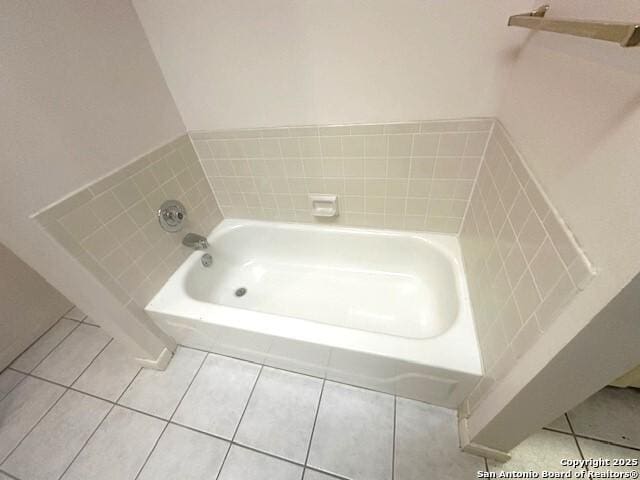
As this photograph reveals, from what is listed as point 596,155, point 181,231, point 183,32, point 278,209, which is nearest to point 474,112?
point 596,155

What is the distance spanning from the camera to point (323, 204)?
1.38 metres

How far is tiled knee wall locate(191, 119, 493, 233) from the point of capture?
3.46 ft

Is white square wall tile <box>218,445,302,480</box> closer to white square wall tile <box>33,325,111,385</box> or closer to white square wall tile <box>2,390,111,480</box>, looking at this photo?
white square wall tile <box>2,390,111,480</box>

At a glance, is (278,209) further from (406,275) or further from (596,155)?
(596,155)

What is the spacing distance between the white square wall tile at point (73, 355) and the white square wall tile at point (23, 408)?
0.15 ft

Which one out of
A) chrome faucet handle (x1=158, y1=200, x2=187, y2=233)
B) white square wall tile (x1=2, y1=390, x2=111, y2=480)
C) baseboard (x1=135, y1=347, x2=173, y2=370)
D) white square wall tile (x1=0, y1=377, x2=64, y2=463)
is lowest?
white square wall tile (x1=0, y1=377, x2=64, y2=463)

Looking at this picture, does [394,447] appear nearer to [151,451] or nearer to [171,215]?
[151,451]

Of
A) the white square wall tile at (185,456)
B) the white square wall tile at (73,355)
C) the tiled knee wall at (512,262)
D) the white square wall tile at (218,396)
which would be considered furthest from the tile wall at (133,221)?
the tiled knee wall at (512,262)

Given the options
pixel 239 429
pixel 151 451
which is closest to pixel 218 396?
pixel 239 429

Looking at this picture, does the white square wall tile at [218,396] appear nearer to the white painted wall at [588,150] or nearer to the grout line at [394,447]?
the grout line at [394,447]

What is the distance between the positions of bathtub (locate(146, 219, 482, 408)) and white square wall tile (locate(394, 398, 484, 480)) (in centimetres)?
5

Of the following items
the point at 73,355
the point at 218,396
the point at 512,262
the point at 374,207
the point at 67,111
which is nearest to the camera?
the point at 512,262

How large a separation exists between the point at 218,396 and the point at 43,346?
4.17 feet

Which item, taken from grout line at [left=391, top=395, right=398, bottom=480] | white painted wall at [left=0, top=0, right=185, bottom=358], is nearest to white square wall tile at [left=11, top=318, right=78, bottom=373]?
white painted wall at [left=0, top=0, right=185, bottom=358]
